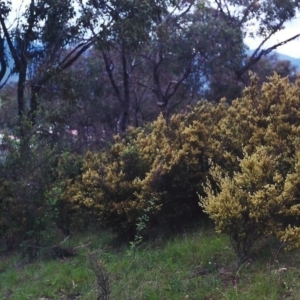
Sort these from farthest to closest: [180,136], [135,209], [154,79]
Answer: [154,79] < [180,136] < [135,209]

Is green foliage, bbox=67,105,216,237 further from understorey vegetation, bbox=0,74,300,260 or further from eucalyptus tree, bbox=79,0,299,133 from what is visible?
eucalyptus tree, bbox=79,0,299,133

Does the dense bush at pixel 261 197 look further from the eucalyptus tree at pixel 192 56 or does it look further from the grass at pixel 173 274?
the eucalyptus tree at pixel 192 56

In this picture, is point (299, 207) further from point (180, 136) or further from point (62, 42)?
point (62, 42)

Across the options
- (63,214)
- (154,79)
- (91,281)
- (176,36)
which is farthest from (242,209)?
(154,79)

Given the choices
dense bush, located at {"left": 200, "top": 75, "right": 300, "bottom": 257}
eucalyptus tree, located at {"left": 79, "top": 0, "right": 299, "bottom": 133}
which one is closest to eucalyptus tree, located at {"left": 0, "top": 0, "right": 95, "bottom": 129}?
eucalyptus tree, located at {"left": 79, "top": 0, "right": 299, "bottom": 133}

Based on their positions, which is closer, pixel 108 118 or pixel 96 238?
pixel 96 238

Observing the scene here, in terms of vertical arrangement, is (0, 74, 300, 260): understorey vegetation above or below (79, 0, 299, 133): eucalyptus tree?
below

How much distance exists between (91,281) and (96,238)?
255 centimetres

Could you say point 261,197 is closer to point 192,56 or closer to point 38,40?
point 38,40

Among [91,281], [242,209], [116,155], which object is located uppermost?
[116,155]

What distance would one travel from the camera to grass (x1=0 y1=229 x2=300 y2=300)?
594cm

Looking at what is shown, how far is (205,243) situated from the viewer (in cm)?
743

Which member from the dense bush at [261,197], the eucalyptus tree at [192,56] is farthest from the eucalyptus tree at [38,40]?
the dense bush at [261,197]

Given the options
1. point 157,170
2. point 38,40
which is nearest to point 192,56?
point 38,40
